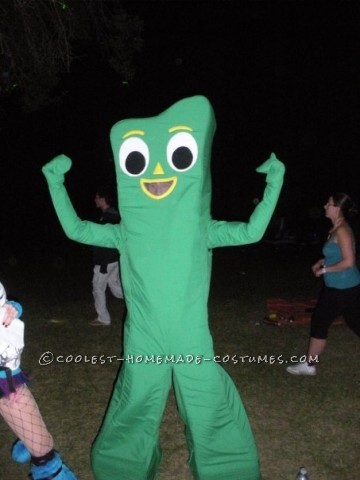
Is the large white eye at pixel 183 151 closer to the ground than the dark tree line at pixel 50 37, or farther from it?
closer to the ground

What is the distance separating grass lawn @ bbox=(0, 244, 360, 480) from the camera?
3359 mm

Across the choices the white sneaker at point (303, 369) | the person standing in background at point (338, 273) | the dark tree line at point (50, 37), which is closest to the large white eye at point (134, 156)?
the person standing in background at point (338, 273)

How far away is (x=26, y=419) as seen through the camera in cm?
281

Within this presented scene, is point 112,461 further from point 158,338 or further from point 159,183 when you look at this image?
point 159,183

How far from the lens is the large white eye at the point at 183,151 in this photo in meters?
2.87

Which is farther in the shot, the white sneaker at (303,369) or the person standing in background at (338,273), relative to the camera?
the white sneaker at (303,369)

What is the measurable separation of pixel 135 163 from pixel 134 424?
1.60 m

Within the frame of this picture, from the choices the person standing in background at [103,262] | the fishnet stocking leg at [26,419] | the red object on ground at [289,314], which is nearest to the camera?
the fishnet stocking leg at [26,419]

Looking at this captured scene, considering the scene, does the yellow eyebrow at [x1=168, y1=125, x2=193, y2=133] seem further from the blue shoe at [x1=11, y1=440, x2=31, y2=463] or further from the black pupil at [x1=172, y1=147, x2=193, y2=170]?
the blue shoe at [x1=11, y1=440, x2=31, y2=463]

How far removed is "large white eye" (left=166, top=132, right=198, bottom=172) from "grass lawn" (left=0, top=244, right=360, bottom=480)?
201 cm

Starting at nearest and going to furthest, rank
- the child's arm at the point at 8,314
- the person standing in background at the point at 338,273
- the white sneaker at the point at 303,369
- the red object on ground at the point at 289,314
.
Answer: the child's arm at the point at 8,314, the person standing in background at the point at 338,273, the white sneaker at the point at 303,369, the red object on ground at the point at 289,314

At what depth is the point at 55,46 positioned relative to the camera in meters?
7.10

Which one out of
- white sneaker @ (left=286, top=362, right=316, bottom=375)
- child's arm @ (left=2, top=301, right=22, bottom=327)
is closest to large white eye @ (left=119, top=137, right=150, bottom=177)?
child's arm @ (left=2, top=301, right=22, bottom=327)

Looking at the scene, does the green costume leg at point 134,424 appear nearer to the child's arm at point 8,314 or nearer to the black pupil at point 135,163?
the child's arm at point 8,314
